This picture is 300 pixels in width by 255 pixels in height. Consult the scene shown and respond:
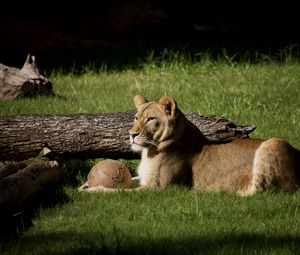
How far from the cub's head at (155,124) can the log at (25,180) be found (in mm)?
835

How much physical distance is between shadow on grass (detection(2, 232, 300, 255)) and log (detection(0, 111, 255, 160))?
2.30m

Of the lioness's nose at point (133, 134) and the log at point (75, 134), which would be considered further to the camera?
the log at point (75, 134)

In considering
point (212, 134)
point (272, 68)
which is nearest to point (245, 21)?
point (272, 68)

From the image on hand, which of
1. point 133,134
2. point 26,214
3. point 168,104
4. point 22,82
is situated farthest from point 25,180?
point 22,82

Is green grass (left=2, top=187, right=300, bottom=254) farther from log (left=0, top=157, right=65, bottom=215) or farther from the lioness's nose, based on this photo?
the lioness's nose

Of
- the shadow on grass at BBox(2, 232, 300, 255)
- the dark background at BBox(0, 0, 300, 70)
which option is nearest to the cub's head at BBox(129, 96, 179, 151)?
the shadow on grass at BBox(2, 232, 300, 255)

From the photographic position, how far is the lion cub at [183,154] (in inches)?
338

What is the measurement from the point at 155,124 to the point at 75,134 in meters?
1.01

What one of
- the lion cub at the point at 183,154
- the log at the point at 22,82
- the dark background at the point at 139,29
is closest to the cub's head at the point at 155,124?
the lion cub at the point at 183,154

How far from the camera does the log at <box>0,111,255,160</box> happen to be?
9.12m

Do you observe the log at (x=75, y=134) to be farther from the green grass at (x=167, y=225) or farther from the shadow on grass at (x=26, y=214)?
the green grass at (x=167, y=225)

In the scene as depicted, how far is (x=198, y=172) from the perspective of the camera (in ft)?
28.7

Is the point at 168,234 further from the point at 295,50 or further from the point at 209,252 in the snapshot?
the point at 295,50

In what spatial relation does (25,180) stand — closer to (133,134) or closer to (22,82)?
(133,134)
